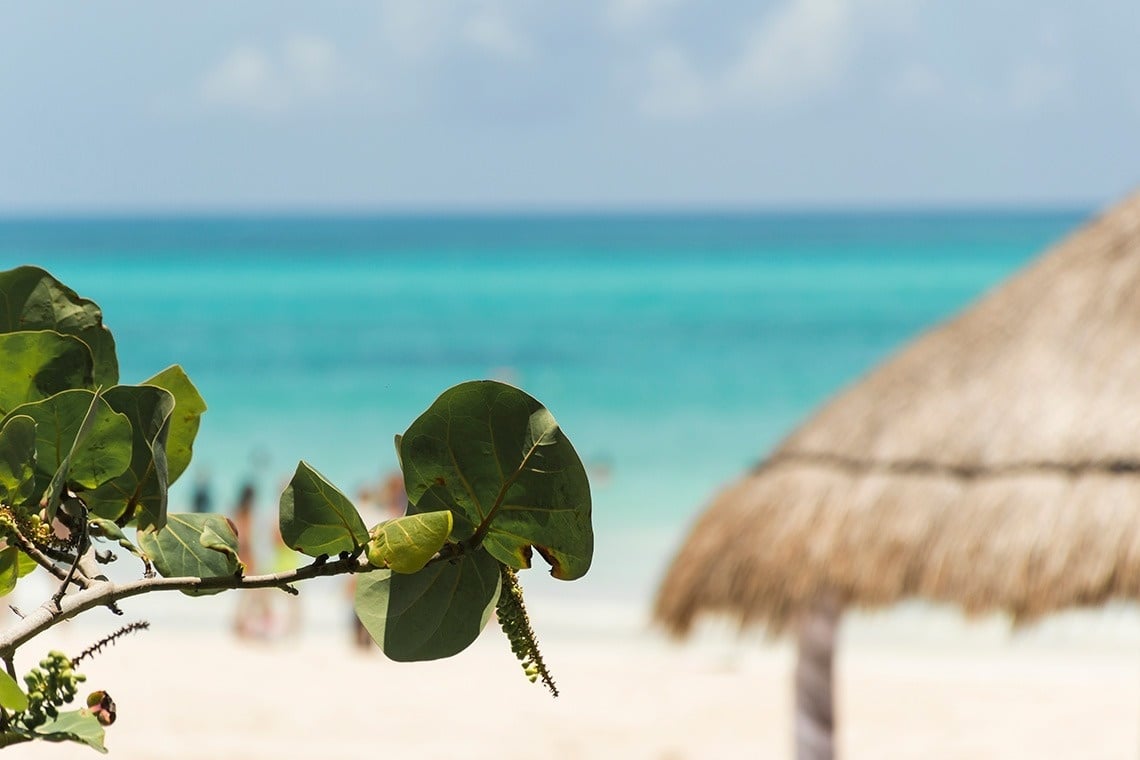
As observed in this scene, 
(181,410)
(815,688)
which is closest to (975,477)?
(815,688)

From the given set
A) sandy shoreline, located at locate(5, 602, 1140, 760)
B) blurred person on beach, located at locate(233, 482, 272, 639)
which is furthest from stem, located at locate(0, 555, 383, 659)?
blurred person on beach, located at locate(233, 482, 272, 639)

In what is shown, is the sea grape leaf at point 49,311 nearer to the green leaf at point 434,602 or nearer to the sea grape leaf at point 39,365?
the sea grape leaf at point 39,365

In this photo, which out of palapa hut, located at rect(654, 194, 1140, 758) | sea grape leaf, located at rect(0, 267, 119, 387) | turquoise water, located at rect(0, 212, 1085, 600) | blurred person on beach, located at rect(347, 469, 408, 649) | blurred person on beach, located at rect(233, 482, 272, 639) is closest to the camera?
sea grape leaf, located at rect(0, 267, 119, 387)

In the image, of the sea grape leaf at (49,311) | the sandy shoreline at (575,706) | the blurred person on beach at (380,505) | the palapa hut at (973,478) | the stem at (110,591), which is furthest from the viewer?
the blurred person on beach at (380,505)

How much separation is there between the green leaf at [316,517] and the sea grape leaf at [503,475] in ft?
0.07

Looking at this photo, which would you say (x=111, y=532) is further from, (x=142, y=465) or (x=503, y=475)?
(x=503, y=475)

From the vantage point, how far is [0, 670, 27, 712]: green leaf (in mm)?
433

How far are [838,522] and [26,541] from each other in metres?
3.94

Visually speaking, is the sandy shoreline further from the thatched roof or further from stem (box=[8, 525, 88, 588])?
stem (box=[8, 525, 88, 588])

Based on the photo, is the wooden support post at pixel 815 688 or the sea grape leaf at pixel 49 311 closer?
the sea grape leaf at pixel 49 311

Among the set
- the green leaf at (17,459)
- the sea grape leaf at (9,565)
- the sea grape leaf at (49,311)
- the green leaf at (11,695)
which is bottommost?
the green leaf at (11,695)

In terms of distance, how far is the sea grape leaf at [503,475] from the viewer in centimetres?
44

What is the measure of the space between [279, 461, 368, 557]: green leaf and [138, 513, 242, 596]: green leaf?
40 mm

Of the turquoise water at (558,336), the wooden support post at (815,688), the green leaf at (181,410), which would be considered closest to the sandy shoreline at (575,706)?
the turquoise water at (558,336)
